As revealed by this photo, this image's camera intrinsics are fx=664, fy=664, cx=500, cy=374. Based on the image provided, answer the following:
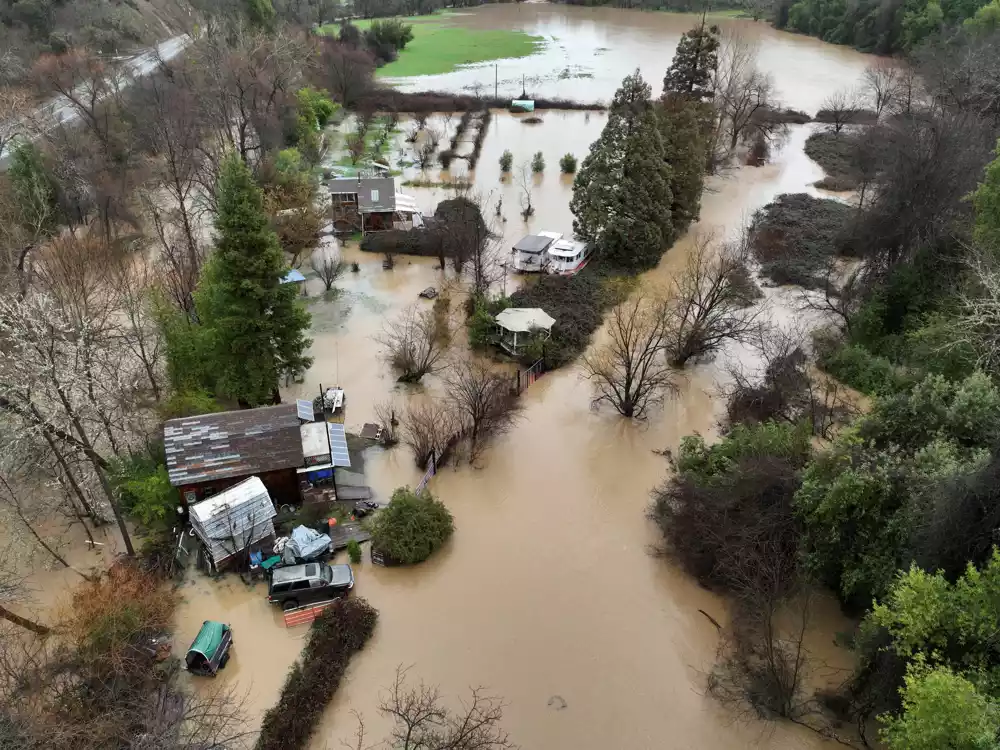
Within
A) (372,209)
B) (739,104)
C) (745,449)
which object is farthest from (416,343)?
(739,104)

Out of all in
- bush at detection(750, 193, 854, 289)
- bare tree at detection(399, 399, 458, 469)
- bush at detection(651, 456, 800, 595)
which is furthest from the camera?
bush at detection(750, 193, 854, 289)

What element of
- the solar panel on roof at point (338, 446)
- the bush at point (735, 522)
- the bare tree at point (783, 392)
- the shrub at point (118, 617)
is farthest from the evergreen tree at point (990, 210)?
the shrub at point (118, 617)

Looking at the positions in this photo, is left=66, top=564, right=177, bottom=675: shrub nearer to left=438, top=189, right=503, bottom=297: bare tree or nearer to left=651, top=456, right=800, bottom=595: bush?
left=651, top=456, right=800, bottom=595: bush

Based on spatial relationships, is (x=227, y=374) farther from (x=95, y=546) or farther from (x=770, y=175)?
(x=770, y=175)

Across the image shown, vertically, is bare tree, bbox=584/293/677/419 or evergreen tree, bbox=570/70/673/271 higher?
evergreen tree, bbox=570/70/673/271

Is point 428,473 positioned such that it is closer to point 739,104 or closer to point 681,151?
point 681,151

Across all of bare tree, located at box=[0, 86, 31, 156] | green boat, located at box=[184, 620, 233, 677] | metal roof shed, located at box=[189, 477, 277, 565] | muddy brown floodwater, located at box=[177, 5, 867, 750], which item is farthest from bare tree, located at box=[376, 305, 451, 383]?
bare tree, located at box=[0, 86, 31, 156]
